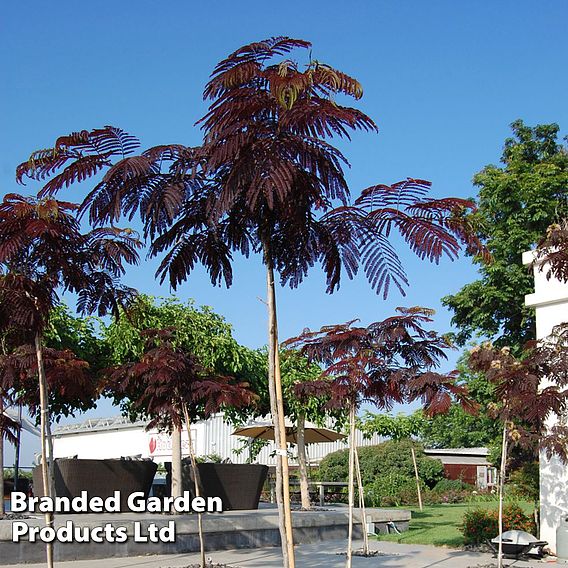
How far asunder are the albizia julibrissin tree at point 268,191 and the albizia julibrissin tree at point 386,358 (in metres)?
3.35

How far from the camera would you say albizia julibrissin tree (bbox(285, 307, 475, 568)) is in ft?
26.3

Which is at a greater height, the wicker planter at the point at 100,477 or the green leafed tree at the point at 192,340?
the green leafed tree at the point at 192,340

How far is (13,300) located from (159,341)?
427cm

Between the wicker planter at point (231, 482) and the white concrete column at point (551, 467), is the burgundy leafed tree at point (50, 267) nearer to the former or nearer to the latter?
the white concrete column at point (551, 467)

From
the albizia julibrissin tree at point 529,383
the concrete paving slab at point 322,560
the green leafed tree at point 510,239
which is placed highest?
the green leafed tree at point 510,239

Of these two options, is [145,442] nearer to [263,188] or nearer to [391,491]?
[391,491]

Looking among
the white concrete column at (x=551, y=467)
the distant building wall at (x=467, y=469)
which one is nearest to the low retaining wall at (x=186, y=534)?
the white concrete column at (x=551, y=467)

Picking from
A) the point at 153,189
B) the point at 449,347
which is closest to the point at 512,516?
the point at 449,347

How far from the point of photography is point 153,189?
4398mm

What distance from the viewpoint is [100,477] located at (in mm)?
12883

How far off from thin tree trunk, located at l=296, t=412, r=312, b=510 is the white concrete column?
5.84 meters

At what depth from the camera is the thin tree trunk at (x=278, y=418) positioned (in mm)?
4109

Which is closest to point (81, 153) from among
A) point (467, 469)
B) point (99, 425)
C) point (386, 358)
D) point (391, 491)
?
point (386, 358)

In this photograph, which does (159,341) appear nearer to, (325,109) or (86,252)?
(86,252)
